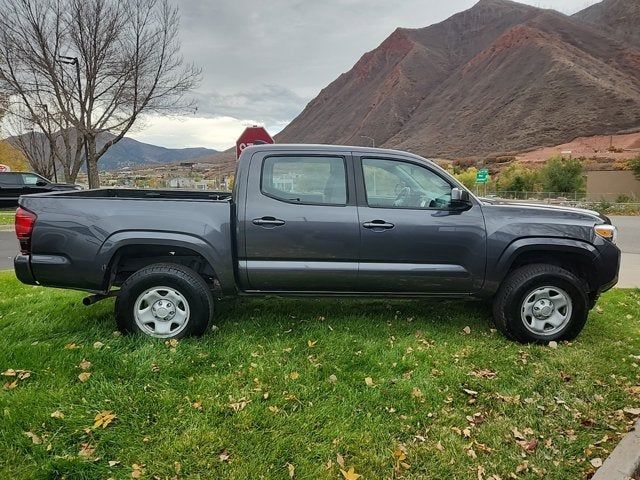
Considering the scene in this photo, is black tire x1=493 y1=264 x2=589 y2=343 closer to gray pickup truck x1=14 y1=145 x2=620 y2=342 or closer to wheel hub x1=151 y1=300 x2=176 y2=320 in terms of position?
gray pickup truck x1=14 y1=145 x2=620 y2=342

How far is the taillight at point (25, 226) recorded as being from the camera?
13.1ft

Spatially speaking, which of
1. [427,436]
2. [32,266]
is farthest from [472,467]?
[32,266]

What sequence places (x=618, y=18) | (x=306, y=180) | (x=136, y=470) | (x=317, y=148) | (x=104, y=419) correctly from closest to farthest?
(x=136, y=470) < (x=104, y=419) < (x=306, y=180) < (x=317, y=148) < (x=618, y=18)

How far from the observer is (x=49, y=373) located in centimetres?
346

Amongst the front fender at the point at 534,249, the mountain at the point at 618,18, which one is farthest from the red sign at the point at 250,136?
the mountain at the point at 618,18

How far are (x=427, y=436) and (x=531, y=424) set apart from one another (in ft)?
2.49

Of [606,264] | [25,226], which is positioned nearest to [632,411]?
[606,264]

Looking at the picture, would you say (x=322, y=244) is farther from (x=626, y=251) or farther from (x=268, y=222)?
(x=626, y=251)

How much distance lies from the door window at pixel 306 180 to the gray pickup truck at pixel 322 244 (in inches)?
0.4

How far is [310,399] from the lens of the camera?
10.8 feet

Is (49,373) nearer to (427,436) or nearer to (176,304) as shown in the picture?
(176,304)

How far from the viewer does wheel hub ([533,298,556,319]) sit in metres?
4.30

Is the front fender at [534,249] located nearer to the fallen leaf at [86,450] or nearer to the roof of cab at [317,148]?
the roof of cab at [317,148]

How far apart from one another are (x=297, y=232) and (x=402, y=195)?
3.59ft
